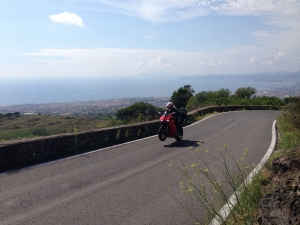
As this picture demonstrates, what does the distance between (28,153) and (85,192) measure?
3.36 meters

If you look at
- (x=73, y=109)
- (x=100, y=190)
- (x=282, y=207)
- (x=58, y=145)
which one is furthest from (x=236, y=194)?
(x=73, y=109)

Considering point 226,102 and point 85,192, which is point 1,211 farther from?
point 226,102

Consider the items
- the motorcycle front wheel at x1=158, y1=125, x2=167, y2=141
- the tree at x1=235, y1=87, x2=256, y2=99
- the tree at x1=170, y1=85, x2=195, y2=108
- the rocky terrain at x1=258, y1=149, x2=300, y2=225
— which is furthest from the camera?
the tree at x1=235, y1=87, x2=256, y2=99

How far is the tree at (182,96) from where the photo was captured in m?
52.4

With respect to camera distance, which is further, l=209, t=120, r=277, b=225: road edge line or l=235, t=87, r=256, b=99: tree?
l=235, t=87, r=256, b=99: tree

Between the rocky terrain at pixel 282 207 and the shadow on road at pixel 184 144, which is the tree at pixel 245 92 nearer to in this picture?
the shadow on road at pixel 184 144

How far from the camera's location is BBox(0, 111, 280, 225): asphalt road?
5551mm

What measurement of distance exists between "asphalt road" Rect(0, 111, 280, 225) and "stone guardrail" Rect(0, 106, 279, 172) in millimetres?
651

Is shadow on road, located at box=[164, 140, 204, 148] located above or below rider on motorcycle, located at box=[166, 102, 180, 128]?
below

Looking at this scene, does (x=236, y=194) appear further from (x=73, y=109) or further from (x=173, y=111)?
(x=73, y=109)

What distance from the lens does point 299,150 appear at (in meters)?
6.89

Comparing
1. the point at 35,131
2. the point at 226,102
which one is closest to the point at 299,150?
the point at 35,131

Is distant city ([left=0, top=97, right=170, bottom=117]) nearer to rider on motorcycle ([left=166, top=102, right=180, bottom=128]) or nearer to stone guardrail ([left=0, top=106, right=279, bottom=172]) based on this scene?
rider on motorcycle ([left=166, top=102, right=180, bottom=128])

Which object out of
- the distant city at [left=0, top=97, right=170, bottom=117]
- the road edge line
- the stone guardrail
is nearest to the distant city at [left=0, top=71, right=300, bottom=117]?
the distant city at [left=0, top=97, right=170, bottom=117]
